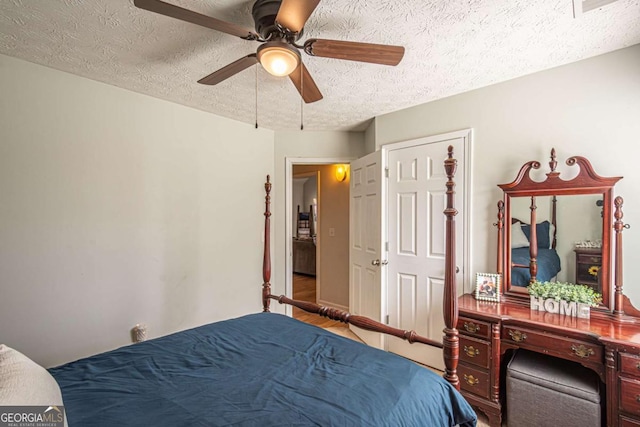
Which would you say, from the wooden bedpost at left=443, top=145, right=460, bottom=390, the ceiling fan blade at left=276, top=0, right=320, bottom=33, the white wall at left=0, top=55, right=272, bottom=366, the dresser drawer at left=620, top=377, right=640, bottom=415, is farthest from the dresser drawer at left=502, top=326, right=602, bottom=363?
the white wall at left=0, top=55, right=272, bottom=366

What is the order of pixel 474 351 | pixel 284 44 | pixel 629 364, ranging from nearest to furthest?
pixel 284 44
pixel 629 364
pixel 474 351

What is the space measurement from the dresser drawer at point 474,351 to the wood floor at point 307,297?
185cm

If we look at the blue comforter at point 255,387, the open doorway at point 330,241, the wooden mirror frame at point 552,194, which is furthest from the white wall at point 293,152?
the blue comforter at point 255,387

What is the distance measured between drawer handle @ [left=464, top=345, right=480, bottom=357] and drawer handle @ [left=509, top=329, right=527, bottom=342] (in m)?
0.24

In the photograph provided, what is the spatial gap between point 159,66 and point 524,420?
322cm

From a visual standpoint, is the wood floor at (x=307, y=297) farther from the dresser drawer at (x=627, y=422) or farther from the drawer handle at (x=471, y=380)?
the dresser drawer at (x=627, y=422)

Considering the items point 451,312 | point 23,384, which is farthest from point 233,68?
point 451,312

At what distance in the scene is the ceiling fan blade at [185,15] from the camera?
119 cm

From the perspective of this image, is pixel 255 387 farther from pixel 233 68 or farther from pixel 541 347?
pixel 541 347

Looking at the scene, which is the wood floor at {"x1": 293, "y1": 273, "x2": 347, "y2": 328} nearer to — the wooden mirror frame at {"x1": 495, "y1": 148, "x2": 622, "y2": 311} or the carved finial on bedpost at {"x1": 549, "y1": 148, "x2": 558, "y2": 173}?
the wooden mirror frame at {"x1": 495, "y1": 148, "x2": 622, "y2": 311}

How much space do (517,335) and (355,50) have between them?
1.90 meters

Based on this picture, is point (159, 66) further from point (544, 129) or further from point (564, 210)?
point (564, 210)

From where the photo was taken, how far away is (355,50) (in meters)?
1.48

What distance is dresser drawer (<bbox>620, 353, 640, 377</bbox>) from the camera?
60.7 inches
